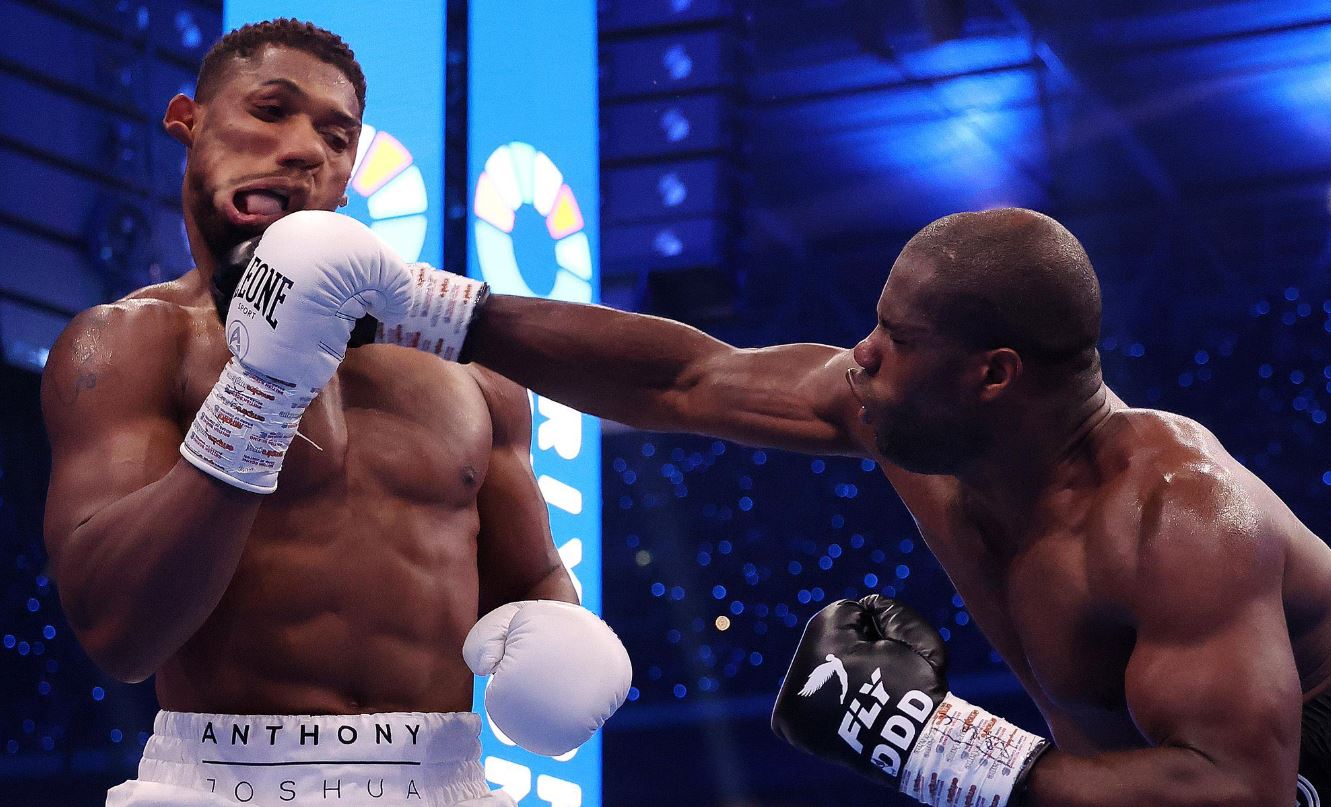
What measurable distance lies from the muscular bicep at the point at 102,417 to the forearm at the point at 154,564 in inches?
1.9

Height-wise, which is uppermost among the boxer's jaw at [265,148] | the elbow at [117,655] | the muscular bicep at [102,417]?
the boxer's jaw at [265,148]

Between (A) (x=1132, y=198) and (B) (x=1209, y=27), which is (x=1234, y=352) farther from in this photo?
(B) (x=1209, y=27)

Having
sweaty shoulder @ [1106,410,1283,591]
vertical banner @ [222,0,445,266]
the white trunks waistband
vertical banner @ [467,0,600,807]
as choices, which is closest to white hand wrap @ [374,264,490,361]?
the white trunks waistband

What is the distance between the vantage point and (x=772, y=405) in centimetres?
199

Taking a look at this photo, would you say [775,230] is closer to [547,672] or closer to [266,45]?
[266,45]

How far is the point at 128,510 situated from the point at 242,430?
6.4 inches

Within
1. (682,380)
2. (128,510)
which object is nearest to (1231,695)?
(682,380)

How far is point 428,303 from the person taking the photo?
1.75 metres

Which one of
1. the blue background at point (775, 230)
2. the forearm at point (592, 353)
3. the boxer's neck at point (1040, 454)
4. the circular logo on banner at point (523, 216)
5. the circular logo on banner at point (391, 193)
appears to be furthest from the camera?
the blue background at point (775, 230)

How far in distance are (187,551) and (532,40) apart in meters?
2.24

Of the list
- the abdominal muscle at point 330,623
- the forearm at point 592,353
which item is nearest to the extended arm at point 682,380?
the forearm at point 592,353

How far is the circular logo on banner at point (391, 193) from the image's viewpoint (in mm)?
2936

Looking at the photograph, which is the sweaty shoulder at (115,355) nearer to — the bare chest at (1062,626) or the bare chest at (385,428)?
the bare chest at (385,428)

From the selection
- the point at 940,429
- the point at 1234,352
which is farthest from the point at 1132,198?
the point at 940,429
